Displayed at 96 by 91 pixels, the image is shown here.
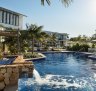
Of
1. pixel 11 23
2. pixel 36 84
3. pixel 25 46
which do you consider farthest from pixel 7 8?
pixel 36 84

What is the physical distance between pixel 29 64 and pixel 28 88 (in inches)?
64.7

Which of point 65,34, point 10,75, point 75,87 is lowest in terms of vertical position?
point 75,87

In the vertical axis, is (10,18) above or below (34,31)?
above

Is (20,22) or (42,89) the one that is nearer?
(42,89)

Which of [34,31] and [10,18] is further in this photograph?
[10,18]

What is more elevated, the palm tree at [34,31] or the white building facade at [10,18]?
the white building facade at [10,18]

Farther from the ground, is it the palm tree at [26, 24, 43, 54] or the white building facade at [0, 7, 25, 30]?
the white building facade at [0, 7, 25, 30]

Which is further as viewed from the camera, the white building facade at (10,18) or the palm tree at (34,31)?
the white building facade at (10,18)

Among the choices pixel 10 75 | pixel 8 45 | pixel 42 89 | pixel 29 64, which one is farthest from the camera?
pixel 8 45

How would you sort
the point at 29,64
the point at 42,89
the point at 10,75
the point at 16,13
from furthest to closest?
the point at 16,13 → the point at 42,89 → the point at 29,64 → the point at 10,75

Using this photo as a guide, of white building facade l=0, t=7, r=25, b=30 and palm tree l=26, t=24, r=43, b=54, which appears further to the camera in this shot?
white building facade l=0, t=7, r=25, b=30

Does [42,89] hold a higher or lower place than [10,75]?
lower

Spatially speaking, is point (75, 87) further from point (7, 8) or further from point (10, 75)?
point (7, 8)

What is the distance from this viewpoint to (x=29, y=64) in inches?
383
